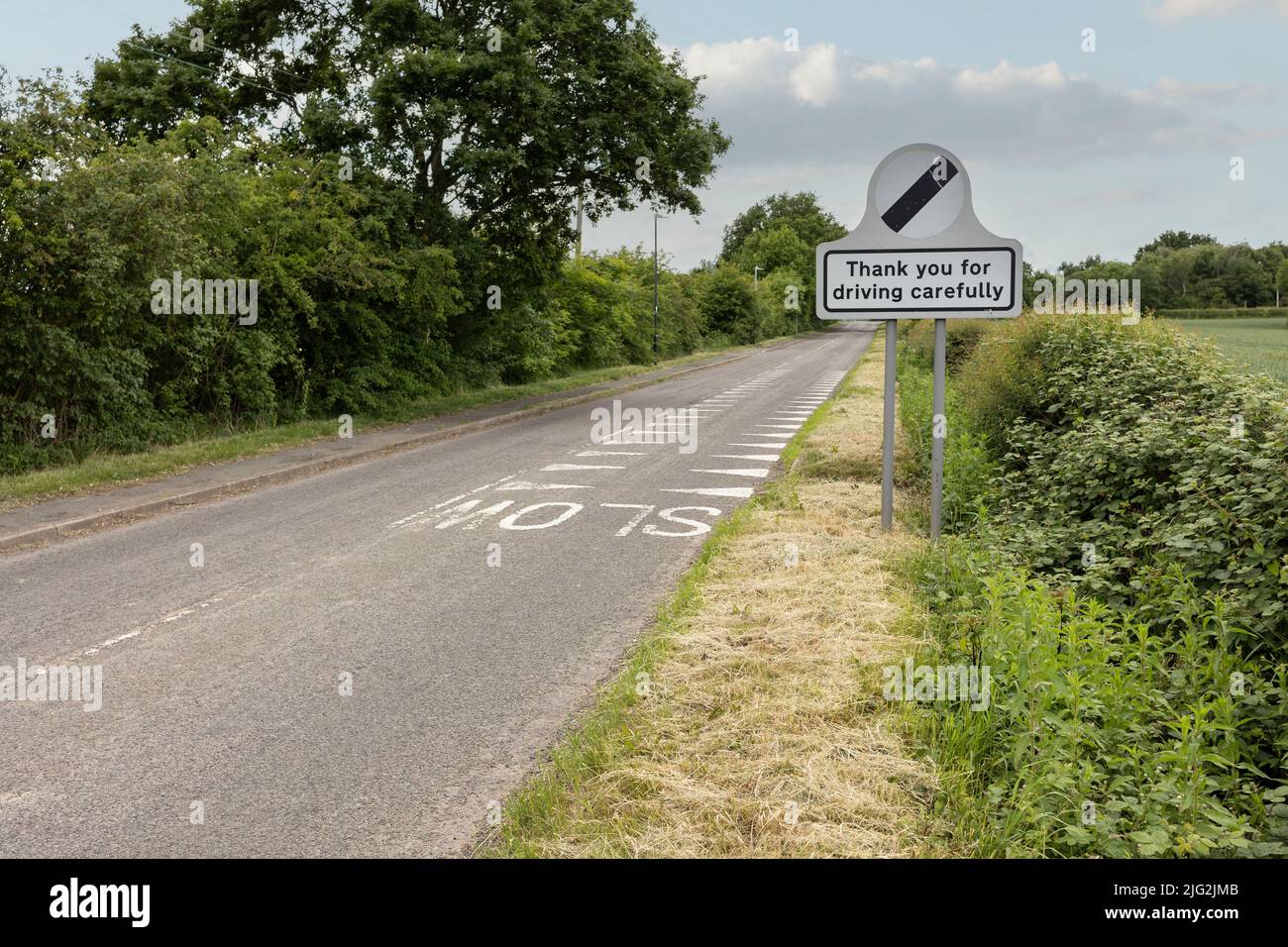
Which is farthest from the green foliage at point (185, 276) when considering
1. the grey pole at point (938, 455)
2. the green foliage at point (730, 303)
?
the green foliage at point (730, 303)

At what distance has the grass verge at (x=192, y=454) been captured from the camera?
37.8ft

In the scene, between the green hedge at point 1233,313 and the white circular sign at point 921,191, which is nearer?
the white circular sign at point 921,191

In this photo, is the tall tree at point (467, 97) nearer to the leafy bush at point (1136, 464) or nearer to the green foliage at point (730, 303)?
the leafy bush at point (1136, 464)

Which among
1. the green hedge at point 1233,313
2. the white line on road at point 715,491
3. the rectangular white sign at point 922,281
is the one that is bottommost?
the white line on road at point 715,491

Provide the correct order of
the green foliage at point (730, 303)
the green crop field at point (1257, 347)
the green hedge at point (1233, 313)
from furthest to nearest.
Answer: the green hedge at point (1233, 313)
the green foliage at point (730, 303)
the green crop field at point (1257, 347)

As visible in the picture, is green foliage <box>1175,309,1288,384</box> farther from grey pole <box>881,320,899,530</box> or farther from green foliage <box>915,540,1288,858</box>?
green foliage <box>915,540,1288,858</box>

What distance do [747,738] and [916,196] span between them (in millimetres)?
5087

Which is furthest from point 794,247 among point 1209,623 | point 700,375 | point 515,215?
point 1209,623

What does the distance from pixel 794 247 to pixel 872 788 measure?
120107mm

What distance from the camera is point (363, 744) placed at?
4.58 meters

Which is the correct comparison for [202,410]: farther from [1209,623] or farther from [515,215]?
[1209,623]

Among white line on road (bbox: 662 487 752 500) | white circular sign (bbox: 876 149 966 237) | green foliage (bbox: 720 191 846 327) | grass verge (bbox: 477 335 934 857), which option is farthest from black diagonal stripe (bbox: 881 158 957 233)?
green foliage (bbox: 720 191 846 327)

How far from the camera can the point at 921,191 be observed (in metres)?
7.80

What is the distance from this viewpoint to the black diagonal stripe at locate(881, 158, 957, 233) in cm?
777
